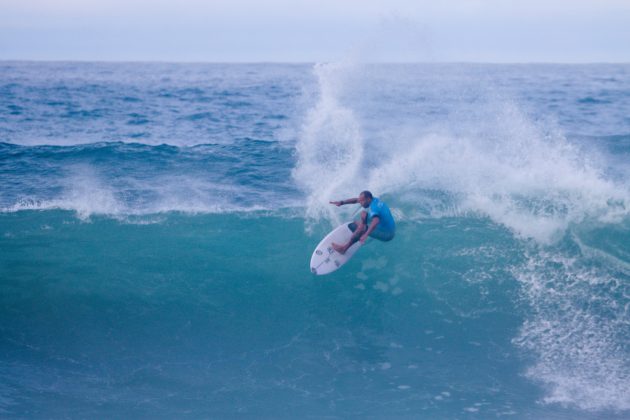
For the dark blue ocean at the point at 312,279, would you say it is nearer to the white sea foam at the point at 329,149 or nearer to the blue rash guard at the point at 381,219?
the white sea foam at the point at 329,149

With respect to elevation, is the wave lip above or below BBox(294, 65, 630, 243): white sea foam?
below

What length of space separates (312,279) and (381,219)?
7.01 ft

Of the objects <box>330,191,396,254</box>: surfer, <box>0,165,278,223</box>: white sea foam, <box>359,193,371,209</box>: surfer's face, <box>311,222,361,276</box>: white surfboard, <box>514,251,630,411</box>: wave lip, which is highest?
<box>0,165,278,223</box>: white sea foam

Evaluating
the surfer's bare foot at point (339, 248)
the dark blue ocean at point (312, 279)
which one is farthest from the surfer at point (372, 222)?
the dark blue ocean at point (312, 279)

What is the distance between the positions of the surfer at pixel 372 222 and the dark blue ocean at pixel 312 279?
1337 mm

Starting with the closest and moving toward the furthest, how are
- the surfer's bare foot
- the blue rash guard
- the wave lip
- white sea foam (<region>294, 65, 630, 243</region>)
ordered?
the wave lip → the blue rash guard → the surfer's bare foot → white sea foam (<region>294, 65, 630, 243</region>)

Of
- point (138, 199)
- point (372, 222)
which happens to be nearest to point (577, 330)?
point (372, 222)

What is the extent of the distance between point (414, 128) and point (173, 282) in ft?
38.4

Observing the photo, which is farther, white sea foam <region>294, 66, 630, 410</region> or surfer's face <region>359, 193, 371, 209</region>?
surfer's face <region>359, 193, 371, 209</region>

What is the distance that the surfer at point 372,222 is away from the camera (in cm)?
920

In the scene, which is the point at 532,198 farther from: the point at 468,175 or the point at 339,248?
the point at 339,248

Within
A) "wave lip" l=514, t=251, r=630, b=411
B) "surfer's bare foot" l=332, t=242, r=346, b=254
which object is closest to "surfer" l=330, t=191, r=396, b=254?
"surfer's bare foot" l=332, t=242, r=346, b=254

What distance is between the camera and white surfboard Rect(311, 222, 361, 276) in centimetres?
986

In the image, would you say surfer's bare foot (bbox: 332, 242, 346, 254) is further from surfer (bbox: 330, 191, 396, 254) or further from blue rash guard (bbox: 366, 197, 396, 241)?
blue rash guard (bbox: 366, 197, 396, 241)
